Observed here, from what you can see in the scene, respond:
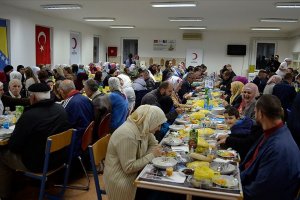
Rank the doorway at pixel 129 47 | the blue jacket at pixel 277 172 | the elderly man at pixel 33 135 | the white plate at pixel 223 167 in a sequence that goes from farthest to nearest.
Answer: the doorway at pixel 129 47 → the elderly man at pixel 33 135 → the white plate at pixel 223 167 → the blue jacket at pixel 277 172

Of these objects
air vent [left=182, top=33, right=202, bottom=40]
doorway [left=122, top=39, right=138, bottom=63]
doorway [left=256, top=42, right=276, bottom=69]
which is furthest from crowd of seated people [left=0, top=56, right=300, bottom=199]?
doorway [left=256, top=42, right=276, bottom=69]

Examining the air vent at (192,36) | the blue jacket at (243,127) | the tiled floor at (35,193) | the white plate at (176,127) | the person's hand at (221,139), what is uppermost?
the air vent at (192,36)

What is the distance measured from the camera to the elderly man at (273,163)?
1831 millimetres

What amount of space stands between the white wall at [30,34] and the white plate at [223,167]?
7.88 meters

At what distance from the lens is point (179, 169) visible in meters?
2.24

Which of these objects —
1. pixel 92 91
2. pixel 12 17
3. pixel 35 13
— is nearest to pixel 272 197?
pixel 92 91

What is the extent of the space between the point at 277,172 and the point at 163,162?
0.82m

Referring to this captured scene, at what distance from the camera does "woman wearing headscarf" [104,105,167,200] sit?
2.25 m

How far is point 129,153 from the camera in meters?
2.25

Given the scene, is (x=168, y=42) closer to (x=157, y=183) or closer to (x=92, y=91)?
(x=92, y=91)

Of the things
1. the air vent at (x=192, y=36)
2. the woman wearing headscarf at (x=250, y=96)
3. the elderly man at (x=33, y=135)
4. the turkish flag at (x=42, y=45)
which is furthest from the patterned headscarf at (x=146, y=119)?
the air vent at (x=192, y=36)

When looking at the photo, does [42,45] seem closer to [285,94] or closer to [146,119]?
[285,94]

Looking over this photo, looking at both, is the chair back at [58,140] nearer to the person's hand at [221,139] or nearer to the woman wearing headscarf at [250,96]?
the person's hand at [221,139]

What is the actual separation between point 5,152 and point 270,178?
248cm
